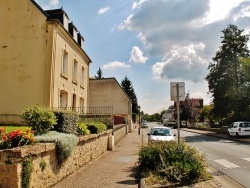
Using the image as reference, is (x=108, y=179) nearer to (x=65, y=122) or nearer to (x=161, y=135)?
(x=65, y=122)

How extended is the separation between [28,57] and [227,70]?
97.2ft

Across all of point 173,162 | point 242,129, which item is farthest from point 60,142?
point 242,129

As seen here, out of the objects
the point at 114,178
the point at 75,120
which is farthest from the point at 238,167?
the point at 75,120

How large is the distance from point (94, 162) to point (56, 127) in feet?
11.5

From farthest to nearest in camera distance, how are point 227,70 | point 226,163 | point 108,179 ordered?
point 227,70 → point 226,163 → point 108,179

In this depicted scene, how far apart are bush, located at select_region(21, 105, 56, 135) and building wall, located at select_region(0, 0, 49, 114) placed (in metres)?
9.05

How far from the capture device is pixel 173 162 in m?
9.57

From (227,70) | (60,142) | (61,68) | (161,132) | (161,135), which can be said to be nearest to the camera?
(60,142)

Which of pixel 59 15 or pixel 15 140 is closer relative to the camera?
pixel 15 140

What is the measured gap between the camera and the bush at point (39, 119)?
9.34m

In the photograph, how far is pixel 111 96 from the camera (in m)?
45.6

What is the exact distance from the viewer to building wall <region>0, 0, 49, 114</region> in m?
18.7

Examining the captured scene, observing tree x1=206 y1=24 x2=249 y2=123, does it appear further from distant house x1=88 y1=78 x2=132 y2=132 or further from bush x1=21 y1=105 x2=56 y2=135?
bush x1=21 y1=105 x2=56 y2=135

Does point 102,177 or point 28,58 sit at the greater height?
point 28,58
